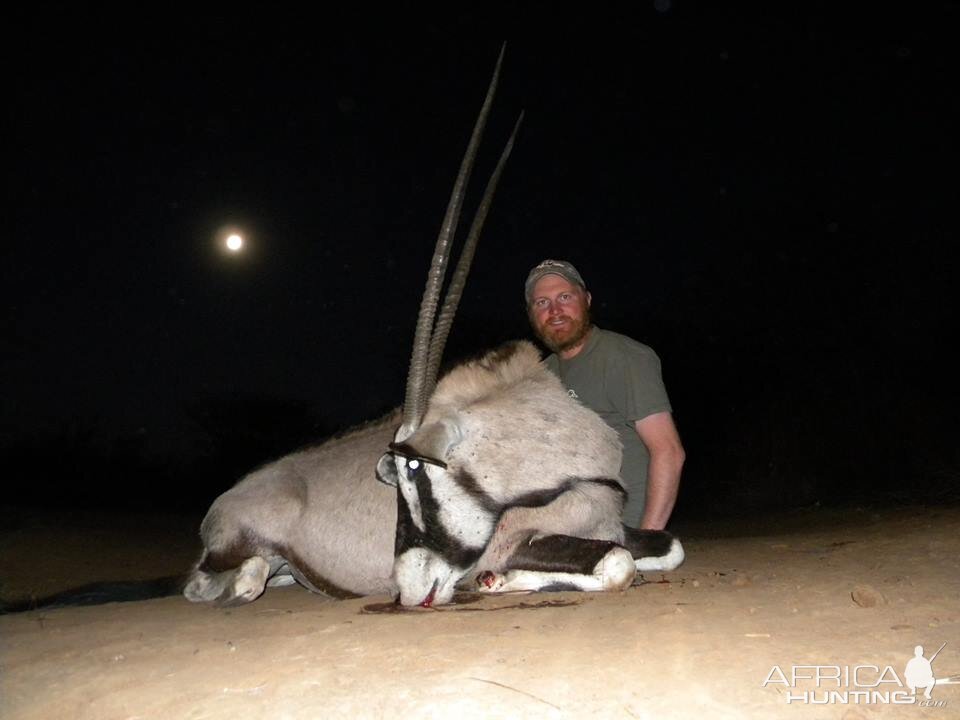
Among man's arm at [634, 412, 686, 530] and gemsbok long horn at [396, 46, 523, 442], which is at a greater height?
gemsbok long horn at [396, 46, 523, 442]

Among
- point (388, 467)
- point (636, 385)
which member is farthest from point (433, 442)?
point (636, 385)

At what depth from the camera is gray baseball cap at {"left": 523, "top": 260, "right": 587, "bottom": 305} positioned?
485cm

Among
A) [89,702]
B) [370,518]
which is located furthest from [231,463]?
[89,702]

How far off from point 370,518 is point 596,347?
1754 millimetres

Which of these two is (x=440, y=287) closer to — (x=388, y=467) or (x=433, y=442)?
(x=433, y=442)

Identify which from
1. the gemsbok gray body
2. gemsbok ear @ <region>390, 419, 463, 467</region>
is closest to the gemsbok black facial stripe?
the gemsbok gray body

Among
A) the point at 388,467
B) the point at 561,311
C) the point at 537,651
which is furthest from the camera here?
the point at 561,311

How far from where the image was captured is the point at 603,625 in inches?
98.1

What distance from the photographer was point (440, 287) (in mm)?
3490

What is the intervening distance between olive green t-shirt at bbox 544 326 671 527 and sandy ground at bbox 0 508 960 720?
0.93m

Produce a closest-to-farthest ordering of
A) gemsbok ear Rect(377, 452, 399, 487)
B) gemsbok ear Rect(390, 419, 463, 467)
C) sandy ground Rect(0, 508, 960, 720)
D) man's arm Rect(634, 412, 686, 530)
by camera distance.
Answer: sandy ground Rect(0, 508, 960, 720) → gemsbok ear Rect(390, 419, 463, 467) → gemsbok ear Rect(377, 452, 399, 487) → man's arm Rect(634, 412, 686, 530)

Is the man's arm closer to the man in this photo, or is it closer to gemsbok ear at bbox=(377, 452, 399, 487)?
the man

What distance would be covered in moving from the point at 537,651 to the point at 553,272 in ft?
9.93

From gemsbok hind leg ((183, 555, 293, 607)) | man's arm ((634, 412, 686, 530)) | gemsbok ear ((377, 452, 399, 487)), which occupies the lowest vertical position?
gemsbok hind leg ((183, 555, 293, 607))
